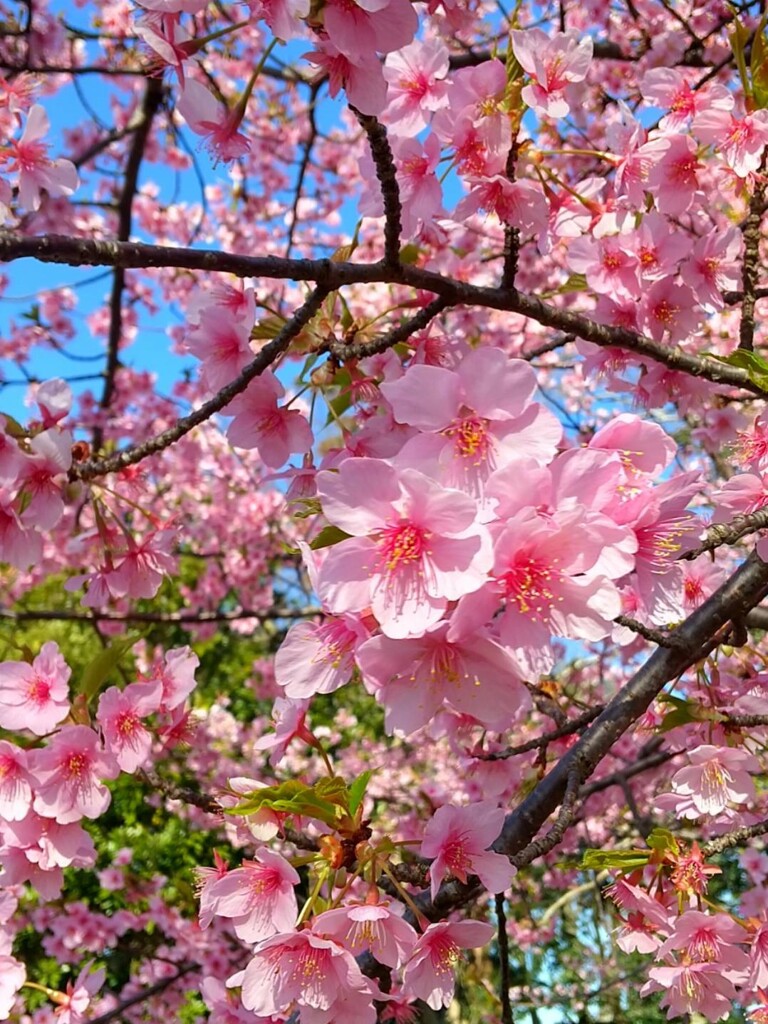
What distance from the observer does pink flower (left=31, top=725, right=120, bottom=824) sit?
1.87 meters

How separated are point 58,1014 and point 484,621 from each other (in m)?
2.28

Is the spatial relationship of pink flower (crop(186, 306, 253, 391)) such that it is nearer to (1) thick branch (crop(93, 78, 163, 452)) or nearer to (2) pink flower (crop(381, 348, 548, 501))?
(2) pink flower (crop(381, 348, 548, 501))

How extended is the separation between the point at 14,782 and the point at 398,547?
1375 millimetres

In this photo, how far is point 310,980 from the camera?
1.27 meters

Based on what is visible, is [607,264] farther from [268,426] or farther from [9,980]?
[9,980]

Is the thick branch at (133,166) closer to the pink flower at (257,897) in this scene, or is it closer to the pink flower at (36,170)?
the pink flower at (36,170)

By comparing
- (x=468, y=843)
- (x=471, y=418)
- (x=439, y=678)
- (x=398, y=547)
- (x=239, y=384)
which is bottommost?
(x=468, y=843)

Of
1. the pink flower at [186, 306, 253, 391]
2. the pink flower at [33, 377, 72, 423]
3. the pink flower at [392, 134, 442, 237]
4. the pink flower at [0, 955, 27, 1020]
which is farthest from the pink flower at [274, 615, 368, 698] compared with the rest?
the pink flower at [0, 955, 27, 1020]

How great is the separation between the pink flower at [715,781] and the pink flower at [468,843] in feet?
2.32

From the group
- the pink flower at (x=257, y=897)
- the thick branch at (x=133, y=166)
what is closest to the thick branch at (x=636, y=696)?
the pink flower at (x=257, y=897)

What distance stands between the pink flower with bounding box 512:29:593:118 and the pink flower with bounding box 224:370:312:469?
81cm

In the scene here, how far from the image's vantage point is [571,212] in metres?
2.06

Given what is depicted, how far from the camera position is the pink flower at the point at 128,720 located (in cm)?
198

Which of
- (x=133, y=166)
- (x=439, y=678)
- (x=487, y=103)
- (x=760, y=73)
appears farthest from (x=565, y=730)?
(x=133, y=166)
